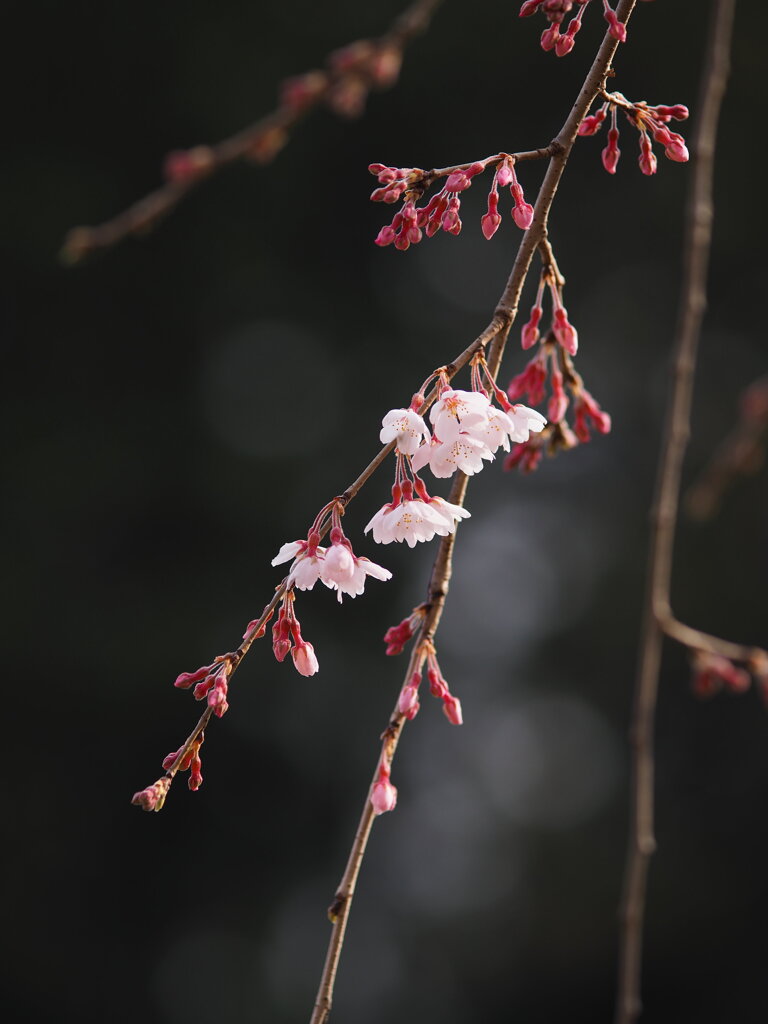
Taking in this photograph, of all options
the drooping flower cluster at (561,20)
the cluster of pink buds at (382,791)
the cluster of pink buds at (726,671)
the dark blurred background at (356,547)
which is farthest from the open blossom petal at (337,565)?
the dark blurred background at (356,547)

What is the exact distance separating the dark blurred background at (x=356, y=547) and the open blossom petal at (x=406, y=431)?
465cm

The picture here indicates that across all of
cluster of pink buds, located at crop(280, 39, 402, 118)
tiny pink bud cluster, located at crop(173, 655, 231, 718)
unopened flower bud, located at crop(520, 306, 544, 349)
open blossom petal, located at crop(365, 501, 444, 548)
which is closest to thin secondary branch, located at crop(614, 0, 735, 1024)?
unopened flower bud, located at crop(520, 306, 544, 349)

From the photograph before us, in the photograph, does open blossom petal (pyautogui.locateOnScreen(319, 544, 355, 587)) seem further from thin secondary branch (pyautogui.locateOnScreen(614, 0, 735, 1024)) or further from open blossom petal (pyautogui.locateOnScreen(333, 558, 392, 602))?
thin secondary branch (pyautogui.locateOnScreen(614, 0, 735, 1024))

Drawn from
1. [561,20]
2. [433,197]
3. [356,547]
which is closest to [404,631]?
[433,197]

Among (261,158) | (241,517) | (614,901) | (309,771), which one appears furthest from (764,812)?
(261,158)

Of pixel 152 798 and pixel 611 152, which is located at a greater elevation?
pixel 611 152

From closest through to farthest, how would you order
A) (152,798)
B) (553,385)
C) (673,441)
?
(152,798), (553,385), (673,441)

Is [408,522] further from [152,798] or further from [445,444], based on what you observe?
[152,798]

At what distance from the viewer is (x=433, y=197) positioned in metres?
0.70

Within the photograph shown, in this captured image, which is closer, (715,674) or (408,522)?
(408,522)

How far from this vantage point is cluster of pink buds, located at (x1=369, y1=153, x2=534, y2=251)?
2.19 feet

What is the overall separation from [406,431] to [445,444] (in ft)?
0.20

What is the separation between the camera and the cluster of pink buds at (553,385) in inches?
31.0

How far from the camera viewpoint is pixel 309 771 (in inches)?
218
